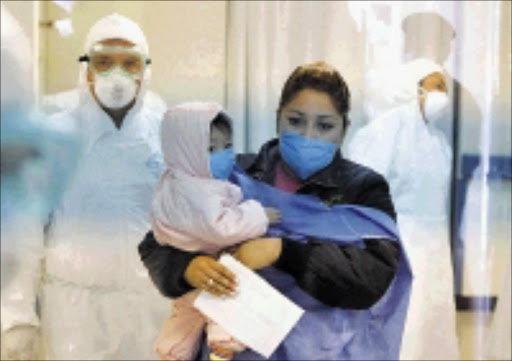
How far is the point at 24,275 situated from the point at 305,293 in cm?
95

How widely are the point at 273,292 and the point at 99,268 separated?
0.78 m

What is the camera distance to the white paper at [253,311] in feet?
4.18

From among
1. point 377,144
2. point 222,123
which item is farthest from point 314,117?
point 377,144

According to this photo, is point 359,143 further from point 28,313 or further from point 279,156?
point 28,313

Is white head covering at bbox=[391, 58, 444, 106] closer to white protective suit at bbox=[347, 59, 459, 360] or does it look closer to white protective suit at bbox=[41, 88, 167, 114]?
white protective suit at bbox=[347, 59, 459, 360]

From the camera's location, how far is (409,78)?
212 centimetres

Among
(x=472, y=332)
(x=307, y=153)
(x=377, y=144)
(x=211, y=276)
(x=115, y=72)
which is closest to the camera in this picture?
(x=211, y=276)

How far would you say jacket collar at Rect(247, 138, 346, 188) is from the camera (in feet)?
4.46

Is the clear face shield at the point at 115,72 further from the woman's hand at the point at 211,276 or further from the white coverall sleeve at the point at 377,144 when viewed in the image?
the woman's hand at the point at 211,276

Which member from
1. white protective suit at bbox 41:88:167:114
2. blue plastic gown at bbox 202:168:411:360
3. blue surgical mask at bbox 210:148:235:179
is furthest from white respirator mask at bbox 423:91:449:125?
blue surgical mask at bbox 210:148:235:179

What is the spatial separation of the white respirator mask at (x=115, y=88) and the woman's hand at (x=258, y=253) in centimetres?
67

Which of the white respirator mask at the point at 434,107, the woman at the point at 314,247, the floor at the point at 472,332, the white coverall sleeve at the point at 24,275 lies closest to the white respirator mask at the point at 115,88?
the white coverall sleeve at the point at 24,275

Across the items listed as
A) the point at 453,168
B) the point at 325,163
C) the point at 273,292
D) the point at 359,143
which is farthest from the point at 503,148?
the point at 273,292

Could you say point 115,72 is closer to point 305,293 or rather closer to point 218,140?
point 218,140
